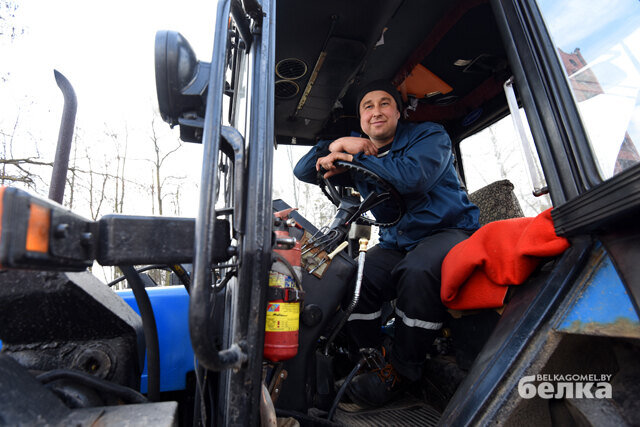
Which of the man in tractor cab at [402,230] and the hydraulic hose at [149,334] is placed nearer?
the hydraulic hose at [149,334]

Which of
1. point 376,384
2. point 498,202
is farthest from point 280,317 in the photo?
point 498,202

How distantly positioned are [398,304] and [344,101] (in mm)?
1649

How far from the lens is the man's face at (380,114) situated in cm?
233

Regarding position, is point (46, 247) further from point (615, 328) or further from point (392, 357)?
point (392, 357)

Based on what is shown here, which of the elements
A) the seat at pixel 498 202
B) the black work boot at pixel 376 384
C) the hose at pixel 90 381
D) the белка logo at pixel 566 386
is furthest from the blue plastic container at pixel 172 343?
the seat at pixel 498 202

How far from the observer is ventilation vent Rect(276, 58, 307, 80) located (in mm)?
2133

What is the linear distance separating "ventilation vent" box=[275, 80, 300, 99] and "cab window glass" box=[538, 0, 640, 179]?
152 centimetres

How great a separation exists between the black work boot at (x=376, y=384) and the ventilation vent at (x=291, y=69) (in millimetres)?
1732

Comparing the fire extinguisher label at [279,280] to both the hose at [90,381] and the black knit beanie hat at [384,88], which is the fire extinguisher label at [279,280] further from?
the black knit beanie hat at [384,88]

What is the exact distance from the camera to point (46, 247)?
663mm

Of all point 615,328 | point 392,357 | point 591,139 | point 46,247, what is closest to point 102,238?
point 46,247

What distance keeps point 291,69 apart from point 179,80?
4.72ft

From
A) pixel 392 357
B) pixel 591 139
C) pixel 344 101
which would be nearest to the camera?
pixel 591 139

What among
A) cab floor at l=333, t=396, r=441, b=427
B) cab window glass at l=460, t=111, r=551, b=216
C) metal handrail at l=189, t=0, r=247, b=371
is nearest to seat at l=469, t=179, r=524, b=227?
cab window glass at l=460, t=111, r=551, b=216
